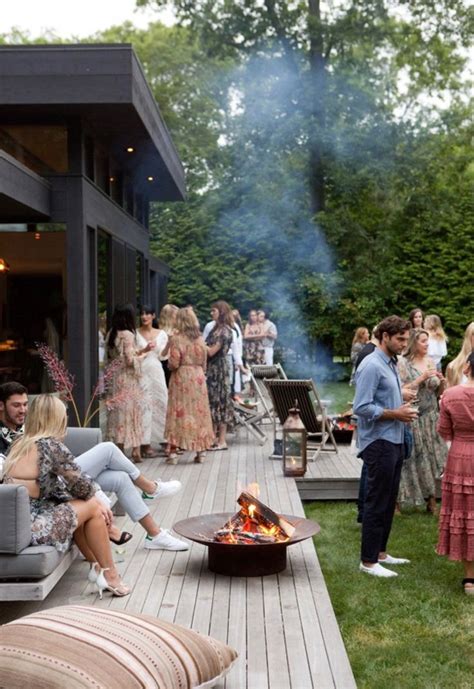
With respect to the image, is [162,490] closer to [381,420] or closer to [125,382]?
[381,420]

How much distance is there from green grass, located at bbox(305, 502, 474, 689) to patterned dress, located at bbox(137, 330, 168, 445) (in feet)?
11.0

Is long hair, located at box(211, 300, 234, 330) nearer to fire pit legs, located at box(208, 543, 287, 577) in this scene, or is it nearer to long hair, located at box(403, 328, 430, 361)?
long hair, located at box(403, 328, 430, 361)

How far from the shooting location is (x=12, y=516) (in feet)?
15.4

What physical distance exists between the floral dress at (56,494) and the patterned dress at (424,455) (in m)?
3.78

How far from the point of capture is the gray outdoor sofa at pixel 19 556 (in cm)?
468

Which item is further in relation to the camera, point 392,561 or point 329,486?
point 329,486

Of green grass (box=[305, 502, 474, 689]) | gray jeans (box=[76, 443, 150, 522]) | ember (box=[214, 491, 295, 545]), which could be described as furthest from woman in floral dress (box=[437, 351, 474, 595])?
gray jeans (box=[76, 443, 150, 522])

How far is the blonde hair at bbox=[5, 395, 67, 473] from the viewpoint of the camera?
5105mm

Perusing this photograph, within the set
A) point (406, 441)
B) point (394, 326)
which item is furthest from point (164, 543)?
point (394, 326)

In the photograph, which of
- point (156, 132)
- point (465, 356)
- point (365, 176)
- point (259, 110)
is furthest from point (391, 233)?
point (465, 356)

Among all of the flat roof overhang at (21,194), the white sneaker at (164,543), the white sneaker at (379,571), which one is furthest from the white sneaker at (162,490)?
the flat roof overhang at (21,194)

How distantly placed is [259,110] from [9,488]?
75.2 feet

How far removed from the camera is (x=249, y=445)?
1172 cm

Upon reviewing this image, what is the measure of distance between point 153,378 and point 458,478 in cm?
526
